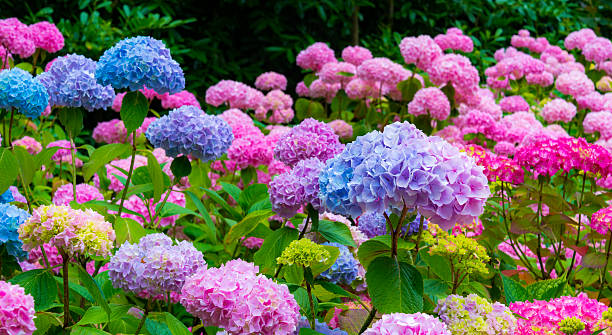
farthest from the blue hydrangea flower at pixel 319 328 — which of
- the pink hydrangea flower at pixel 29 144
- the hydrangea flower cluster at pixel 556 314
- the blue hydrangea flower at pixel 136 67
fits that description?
the pink hydrangea flower at pixel 29 144

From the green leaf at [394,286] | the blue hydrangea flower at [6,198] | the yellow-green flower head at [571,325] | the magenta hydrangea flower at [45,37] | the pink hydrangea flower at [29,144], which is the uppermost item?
the green leaf at [394,286]

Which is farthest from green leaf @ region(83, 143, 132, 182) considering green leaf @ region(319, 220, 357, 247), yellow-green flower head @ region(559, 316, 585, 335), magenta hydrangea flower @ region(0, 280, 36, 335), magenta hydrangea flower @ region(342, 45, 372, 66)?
magenta hydrangea flower @ region(342, 45, 372, 66)

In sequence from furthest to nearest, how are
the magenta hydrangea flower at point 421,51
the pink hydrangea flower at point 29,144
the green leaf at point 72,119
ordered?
the magenta hydrangea flower at point 421,51 < the pink hydrangea flower at point 29,144 < the green leaf at point 72,119

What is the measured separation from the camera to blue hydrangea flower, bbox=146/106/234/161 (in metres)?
1.79

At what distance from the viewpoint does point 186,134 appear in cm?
179

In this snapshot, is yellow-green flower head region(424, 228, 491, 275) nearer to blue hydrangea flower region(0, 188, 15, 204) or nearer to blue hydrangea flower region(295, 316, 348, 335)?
blue hydrangea flower region(295, 316, 348, 335)

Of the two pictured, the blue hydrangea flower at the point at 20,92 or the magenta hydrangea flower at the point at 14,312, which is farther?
the blue hydrangea flower at the point at 20,92

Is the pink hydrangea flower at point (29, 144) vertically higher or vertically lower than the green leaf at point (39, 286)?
lower

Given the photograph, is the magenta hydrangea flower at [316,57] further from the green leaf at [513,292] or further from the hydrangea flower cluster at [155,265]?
the hydrangea flower cluster at [155,265]

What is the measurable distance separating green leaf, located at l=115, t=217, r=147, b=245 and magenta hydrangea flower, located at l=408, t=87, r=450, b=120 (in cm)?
192

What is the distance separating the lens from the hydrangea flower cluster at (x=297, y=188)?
1.47m

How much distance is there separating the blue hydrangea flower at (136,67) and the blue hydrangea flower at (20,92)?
7.7 inches

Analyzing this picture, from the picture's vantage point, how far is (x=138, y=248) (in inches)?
48.5

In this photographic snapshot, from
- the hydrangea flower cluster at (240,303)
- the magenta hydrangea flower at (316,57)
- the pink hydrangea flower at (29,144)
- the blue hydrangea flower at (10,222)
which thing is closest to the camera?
the hydrangea flower cluster at (240,303)
